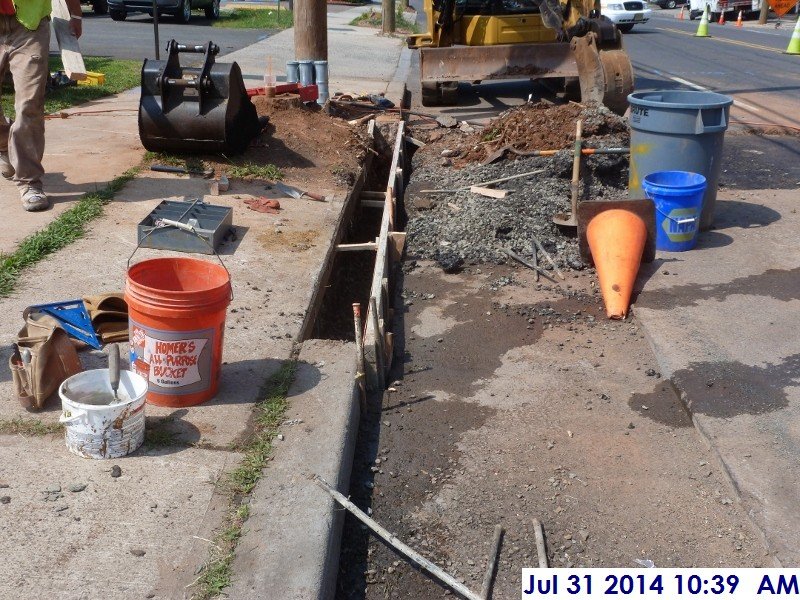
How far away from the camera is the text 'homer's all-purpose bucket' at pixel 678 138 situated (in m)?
7.33

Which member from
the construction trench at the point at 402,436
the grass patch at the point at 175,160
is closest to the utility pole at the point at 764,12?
the construction trench at the point at 402,436

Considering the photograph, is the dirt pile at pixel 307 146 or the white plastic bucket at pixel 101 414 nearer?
the white plastic bucket at pixel 101 414

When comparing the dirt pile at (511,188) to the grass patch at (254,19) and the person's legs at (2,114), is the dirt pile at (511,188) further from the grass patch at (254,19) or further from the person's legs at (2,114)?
the grass patch at (254,19)

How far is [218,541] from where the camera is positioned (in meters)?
3.34

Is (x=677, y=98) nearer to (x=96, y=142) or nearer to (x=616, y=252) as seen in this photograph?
(x=616, y=252)

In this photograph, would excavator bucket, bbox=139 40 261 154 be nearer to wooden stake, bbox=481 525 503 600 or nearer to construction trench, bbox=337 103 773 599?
construction trench, bbox=337 103 773 599

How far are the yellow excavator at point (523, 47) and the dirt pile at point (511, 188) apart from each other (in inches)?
72.1

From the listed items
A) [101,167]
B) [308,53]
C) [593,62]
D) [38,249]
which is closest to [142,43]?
[308,53]

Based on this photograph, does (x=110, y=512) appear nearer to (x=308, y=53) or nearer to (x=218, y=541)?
(x=218, y=541)

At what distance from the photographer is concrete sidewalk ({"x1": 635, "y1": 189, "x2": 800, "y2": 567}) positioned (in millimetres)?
4125

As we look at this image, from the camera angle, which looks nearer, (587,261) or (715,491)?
(715,491)

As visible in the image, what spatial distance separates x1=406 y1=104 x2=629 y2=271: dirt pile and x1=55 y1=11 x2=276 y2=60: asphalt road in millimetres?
9758

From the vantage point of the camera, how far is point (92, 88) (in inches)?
492

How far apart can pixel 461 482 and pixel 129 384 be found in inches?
65.2
